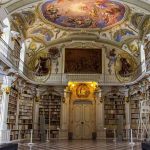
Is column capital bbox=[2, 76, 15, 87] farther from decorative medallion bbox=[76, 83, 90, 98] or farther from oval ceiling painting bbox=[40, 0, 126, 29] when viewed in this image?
decorative medallion bbox=[76, 83, 90, 98]

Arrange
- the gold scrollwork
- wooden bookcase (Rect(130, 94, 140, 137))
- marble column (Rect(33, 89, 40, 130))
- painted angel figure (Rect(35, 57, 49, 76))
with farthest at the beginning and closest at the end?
painted angel figure (Rect(35, 57, 49, 76)) < marble column (Rect(33, 89, 40, 130)) < wooden bookcase (Rect(130, 94, 140, 137)) < the gold scrollwork

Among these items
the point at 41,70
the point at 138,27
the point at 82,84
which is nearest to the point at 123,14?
the point at 138,27

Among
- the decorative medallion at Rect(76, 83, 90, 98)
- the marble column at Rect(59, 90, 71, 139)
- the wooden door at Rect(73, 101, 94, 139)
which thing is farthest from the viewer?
the decorative medallion at Rect(76, 83, 90, 98)

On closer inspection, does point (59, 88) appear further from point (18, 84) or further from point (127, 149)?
point (127, 149)

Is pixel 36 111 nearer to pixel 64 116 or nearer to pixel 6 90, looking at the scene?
pixel 64 116

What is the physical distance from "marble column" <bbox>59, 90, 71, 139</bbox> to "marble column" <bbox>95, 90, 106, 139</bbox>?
212 cm

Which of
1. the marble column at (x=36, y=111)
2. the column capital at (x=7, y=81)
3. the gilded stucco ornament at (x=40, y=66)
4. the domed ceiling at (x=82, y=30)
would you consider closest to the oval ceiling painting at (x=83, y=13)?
the domed ceiling at (x=82, y=30)

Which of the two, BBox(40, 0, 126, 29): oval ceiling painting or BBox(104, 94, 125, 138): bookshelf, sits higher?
BBox(40, 0, 126, 29): oval ceiling painting

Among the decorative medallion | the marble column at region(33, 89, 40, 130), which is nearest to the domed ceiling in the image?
the marble column at region(33, 89, 40, 130)

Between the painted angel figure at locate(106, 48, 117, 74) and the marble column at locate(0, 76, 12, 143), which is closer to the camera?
the marble column at locate(0, 76, 12, 143)

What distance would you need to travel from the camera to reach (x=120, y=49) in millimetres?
17766

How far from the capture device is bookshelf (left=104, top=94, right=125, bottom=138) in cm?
1664

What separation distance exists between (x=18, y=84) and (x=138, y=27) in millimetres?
8049

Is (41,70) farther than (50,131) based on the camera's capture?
Yes
